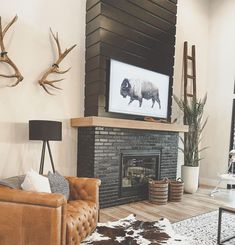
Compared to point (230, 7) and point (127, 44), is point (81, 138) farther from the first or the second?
point (230, 7)

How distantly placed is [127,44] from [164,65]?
0.94 meters

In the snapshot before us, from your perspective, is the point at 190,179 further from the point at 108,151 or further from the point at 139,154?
the point at 108,151

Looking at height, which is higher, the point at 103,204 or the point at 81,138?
the point at 81,138

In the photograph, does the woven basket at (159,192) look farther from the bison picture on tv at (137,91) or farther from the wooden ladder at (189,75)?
the wooden ladder at (189,75)

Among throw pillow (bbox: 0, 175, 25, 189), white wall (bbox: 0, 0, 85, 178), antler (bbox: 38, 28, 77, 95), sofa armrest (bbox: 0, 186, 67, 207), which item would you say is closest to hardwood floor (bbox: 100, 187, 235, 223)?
white wall (bbox: 0, 0, 85, 178)

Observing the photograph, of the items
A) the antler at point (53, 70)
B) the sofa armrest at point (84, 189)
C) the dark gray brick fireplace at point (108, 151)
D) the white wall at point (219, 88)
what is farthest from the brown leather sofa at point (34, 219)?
the white wall at point (219, 88)

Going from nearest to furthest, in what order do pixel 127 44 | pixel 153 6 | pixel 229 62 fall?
pixel 127 44 < pixel 153 6 < pixel 229 62

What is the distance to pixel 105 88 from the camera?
4008 millimetres

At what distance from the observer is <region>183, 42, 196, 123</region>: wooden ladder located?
5.57 m

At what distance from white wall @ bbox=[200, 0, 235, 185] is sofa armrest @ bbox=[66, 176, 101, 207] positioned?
3.89m

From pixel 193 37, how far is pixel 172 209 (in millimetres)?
3934

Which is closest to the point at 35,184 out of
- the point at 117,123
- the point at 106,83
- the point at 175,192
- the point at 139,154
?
the point at 117,123

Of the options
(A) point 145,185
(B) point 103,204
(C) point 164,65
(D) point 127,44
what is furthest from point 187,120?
(B) point 103,204

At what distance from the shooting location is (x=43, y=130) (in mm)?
3297
